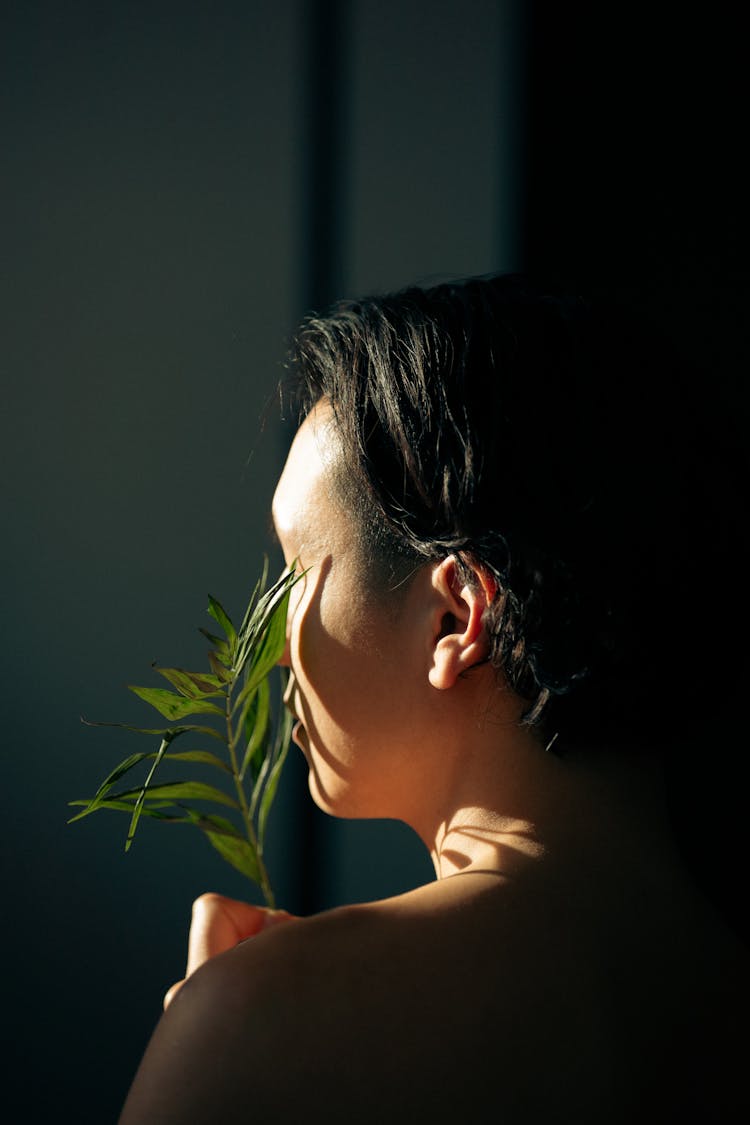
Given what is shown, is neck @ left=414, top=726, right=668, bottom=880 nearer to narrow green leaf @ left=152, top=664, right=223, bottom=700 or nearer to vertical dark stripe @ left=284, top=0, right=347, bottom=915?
narrow green leaf @ left=152, top=664, right=223, bottom=700

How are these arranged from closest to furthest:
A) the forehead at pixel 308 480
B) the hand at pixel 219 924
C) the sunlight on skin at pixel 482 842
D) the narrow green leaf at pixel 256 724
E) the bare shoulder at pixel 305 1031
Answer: the bare shoulder at pixel 305 1031
the sunlight on skin at pixel 482 842
the forehead at pixel 308 480
the hand at pixel 219 924
the narrow green leaf at pixel 256 724

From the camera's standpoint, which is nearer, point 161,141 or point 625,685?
point 625,685

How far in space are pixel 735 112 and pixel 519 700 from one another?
2.82ft

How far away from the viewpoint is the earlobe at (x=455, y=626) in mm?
821

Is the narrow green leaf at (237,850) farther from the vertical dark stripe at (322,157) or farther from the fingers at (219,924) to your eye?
the vertical dark stripe at (322,157)

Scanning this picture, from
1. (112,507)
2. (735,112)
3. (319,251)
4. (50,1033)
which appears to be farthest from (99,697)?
(735,112)

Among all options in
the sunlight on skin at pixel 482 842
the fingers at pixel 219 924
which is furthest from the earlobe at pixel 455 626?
the fingers at pixel 219 924

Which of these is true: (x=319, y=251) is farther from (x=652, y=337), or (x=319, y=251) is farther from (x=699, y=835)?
(x=699, y=835)

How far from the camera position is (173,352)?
1399 millimetres

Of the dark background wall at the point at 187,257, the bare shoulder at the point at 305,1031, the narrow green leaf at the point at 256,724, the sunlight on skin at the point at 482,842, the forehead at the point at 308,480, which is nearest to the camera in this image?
the bare shoulder at the point at 305,1031

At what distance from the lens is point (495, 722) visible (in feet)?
2.80

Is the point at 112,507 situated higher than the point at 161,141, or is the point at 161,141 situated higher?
the point at 161,141

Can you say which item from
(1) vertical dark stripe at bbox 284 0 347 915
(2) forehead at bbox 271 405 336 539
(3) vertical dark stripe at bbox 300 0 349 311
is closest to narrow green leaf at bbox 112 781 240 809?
(2) forehead at bbox 271 405 336 539

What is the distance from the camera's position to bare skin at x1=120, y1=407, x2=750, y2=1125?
2.16ft
